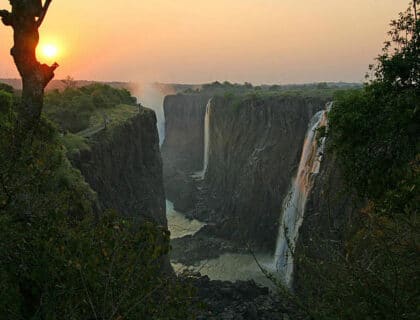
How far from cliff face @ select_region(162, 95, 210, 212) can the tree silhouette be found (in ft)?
176

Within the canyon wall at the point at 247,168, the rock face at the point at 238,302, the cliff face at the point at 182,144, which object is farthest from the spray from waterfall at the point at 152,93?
the rock face at the point at 238,302

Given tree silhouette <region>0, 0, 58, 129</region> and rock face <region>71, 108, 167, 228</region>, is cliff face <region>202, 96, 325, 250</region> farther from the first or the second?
tree silhouette <region>0, 0, 58, 129</region>

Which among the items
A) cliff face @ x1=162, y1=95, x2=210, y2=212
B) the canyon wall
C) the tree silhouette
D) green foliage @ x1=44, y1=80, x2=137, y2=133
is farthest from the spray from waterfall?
the tree silhouette

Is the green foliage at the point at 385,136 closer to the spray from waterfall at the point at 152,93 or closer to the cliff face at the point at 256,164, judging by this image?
the cliff face at the point at 256,164

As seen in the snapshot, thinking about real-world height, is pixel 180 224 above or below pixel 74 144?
below

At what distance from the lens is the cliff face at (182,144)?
67.7m

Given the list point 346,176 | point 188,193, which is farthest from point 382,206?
point 188,193

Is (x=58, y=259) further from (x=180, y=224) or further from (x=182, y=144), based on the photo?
(x=182, y=144)

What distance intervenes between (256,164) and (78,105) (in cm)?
2087

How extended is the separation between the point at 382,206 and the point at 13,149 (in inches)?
465

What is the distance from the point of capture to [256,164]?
157ft

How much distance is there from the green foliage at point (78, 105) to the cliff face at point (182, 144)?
21.4 meters

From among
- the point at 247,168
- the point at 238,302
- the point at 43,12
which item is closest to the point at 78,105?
the point at 238,302

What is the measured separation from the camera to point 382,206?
14555 millimetres
